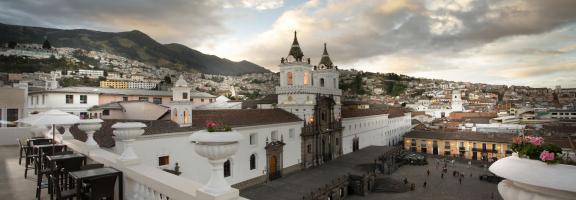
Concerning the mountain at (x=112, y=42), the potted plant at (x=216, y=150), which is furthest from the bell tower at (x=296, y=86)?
the mountain at (x=112, y=42)

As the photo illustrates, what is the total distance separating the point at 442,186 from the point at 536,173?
37.8 meters

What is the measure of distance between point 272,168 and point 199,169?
938 centimetres

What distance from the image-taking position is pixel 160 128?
784 inches

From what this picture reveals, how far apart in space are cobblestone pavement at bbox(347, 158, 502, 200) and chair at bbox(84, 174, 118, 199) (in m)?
27.2

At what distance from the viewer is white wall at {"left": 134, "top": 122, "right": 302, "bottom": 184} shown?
18.9 meters

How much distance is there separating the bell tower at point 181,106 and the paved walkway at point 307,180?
7461mm

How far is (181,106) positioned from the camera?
21750 millimetres

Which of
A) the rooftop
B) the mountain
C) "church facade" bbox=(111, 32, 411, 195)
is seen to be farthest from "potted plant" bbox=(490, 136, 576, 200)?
the mountain

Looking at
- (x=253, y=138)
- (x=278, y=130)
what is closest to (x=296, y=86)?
(x=278, y=130)

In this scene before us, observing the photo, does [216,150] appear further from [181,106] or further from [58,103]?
[58,103]

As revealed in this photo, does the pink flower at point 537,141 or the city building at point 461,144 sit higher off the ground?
the pink flower at point 537,141

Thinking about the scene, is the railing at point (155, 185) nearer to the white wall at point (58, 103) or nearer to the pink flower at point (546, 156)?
Answer: the pink flower at point (546, 156)

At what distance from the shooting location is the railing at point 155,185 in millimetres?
4085

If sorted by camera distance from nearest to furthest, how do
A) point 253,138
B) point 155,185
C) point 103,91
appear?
point 155,185, point 253,138, point 103,91
